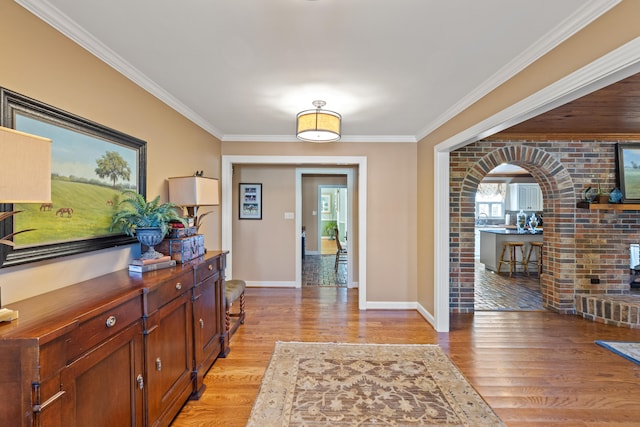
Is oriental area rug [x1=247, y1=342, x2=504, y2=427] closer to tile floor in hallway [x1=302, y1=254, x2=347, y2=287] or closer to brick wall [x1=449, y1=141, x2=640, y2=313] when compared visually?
brick wall [x1=449, y1=141, x2=640, y2=313]

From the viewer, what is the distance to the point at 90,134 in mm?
1773

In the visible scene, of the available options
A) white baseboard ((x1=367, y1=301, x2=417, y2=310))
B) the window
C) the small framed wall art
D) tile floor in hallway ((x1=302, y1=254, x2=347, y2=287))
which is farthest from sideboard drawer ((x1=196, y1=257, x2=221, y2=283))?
the window

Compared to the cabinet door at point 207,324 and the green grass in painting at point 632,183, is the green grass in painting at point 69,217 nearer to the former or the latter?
the cabinet door at point 207,324

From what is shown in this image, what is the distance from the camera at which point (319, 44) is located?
1815 millimetres

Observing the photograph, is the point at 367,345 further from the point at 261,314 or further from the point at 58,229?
the point at 58,229

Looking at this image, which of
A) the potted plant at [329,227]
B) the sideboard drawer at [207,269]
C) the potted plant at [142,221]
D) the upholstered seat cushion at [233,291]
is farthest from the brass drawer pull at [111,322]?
the potted plant at [329,227]

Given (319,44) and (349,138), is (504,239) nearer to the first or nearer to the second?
(349,138)

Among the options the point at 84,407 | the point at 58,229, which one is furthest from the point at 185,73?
the point at 84,407

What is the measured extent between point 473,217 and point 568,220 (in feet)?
4.21

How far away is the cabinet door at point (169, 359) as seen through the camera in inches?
63.9

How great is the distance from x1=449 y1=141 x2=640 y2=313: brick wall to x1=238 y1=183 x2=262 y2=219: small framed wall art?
10.3ft

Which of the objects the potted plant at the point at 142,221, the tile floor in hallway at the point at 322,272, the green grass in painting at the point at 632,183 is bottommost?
the tile floor in hallway at the point at 322,272

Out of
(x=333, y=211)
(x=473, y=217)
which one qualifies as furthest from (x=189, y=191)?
(x=333, y=211)

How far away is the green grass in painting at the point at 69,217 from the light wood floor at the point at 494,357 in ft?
4.50
